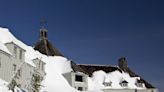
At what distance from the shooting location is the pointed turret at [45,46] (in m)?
65.2

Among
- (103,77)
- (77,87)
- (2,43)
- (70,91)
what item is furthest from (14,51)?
(103,77)

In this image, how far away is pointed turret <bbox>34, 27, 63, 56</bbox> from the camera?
6519cm

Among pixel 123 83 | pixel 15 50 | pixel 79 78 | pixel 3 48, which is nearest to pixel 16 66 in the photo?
pixel 15 50

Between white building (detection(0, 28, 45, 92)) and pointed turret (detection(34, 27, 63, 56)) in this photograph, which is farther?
pointed turret (detection(34, 27, 63, 56))

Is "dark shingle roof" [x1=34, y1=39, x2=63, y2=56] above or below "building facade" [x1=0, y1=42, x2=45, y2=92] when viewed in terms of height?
above

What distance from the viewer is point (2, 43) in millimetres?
44250

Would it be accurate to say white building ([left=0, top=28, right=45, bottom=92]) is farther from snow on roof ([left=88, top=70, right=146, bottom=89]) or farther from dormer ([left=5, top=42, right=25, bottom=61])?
snow on roof ([left=88, top=70, right=146, bottom=89])

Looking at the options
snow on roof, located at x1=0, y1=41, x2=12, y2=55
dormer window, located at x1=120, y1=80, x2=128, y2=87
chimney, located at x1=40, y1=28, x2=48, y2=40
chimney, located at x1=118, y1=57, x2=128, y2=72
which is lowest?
dormer window, located at x1=120, y1=80, x2=128, y2=87

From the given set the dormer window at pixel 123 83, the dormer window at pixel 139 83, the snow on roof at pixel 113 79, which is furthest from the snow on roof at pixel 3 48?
the dormer window at pixel 139 83

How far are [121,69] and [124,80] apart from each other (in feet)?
26.3

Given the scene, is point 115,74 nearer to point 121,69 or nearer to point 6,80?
point 121,69

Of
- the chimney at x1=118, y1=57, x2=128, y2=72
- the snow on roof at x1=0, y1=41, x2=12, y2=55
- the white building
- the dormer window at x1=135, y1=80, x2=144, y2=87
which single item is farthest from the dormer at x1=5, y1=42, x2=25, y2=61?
the chimney at x1=118, y1=57, x2=128, y2=72

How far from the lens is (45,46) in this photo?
67.1 metres

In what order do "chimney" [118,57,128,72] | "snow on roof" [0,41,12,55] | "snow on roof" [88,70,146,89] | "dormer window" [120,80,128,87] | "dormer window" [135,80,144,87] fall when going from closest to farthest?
"snow on roof" [0,41,12,55]
"snow on roof" [88,70,146,89]
"dormer window" [120,80,128,87]
"dormer window" [135,80,144,87]
"chimney" [118,57,128,72]
